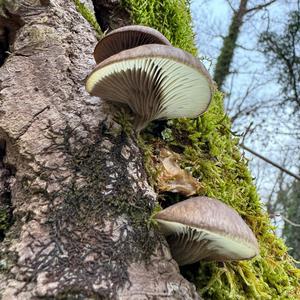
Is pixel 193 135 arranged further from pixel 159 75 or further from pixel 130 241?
pixel 130 241

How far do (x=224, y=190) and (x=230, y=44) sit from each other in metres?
11.2

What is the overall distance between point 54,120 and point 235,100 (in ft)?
38.8

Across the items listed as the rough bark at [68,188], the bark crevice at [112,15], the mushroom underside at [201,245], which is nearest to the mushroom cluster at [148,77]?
the rough bark at [68,188]

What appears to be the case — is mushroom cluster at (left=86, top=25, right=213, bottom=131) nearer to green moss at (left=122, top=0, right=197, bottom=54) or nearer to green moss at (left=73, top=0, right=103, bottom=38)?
green moss at (left=73, top=0, right=103, bottom=38)

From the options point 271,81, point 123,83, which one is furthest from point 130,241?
point 271,81

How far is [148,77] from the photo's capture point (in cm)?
162

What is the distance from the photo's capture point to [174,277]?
4.89ft

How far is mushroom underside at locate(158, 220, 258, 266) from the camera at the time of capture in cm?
142

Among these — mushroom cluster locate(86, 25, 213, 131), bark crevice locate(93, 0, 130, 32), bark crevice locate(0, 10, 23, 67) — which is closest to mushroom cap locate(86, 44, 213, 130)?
mushroom cluster locate(86, 25, 213, 131)

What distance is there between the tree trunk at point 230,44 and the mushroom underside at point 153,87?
10.7m

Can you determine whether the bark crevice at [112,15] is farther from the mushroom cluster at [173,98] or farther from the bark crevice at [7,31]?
the mushroom cluster at [173,98]

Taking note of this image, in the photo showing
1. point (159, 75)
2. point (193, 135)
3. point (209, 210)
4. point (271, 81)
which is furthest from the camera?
point (271, 81)

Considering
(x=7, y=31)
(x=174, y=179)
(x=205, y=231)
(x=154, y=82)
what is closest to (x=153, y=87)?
(x=154, y=82)

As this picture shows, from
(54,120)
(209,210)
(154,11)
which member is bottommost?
(209,210)
